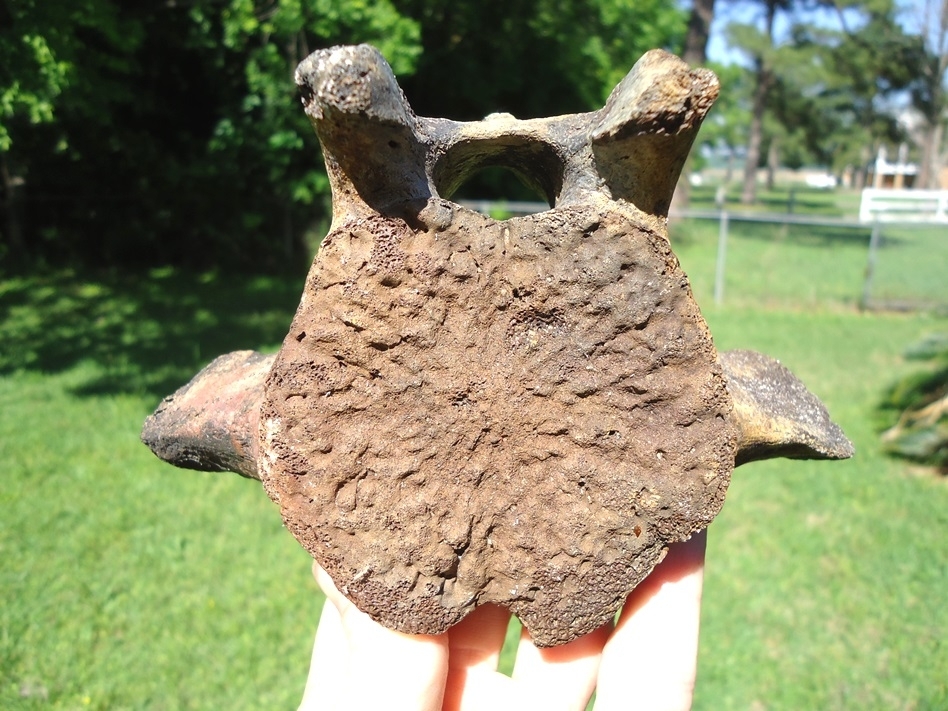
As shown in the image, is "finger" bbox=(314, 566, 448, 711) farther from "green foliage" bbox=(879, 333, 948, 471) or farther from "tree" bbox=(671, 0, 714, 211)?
"tree" bbox=(671, 0, 714, 211)

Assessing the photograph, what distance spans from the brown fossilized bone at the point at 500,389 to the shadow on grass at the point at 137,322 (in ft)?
17.1

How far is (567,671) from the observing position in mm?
1960

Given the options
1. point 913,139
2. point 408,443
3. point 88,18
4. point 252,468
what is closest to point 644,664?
point 408,443

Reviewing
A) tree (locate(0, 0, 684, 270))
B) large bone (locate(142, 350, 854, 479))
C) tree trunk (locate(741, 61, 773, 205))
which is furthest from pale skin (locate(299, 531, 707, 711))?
tree trunk (locate(741, 61, 773, 205))

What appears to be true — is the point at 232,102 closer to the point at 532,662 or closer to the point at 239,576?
the point at 239,576

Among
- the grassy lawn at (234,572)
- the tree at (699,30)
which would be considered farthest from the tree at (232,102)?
the grassy lawn at (234,572)

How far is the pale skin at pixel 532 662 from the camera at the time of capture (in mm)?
1750

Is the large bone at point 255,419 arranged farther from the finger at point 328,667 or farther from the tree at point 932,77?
the tree at point 932,77

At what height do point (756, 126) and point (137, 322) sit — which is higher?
point (756, 126)

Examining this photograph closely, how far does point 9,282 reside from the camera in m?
9.77

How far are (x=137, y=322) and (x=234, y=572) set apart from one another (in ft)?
16.9

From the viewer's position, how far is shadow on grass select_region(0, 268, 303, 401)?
704 centimetres

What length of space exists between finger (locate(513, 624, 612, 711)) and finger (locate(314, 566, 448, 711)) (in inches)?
11.6

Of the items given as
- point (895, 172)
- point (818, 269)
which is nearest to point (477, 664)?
point (818, 269)
